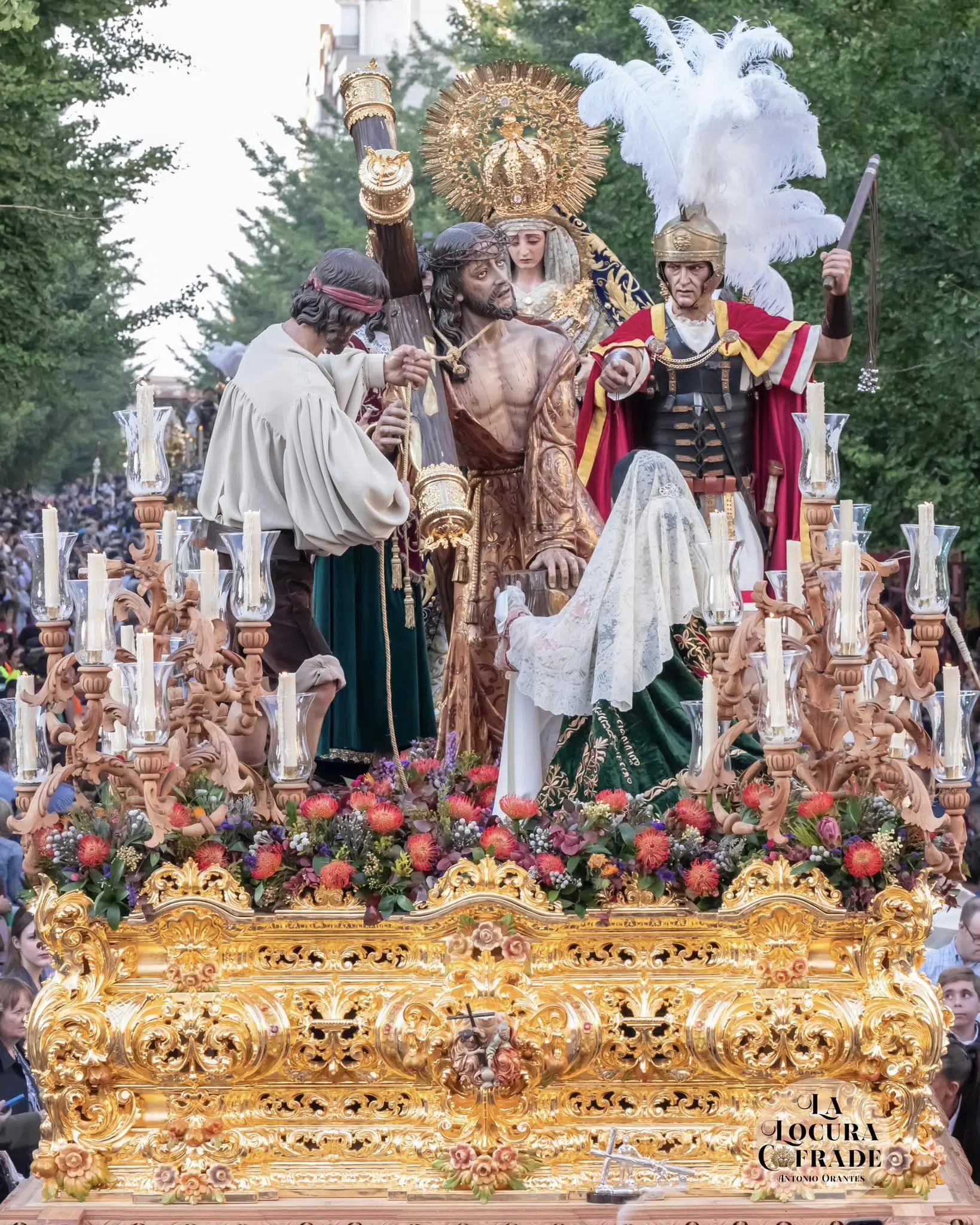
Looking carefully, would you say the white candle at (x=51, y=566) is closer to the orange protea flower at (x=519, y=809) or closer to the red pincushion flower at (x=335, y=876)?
the red pincushion flower at (x=335, y=876)

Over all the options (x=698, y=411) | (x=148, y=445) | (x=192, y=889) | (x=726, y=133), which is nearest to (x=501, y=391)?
(x=698, y=411)

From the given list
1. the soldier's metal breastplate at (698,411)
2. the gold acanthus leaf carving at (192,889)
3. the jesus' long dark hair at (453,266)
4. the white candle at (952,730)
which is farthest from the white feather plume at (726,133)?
the gold acanthus leaf carving at (192,889)

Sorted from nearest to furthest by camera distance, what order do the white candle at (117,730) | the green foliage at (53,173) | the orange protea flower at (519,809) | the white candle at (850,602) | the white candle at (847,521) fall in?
the white candle at (850,602) → the orange protea flower at (519,809) → the white candle at (847,521) → the white candle at (117,730) → the green foliage at (53,173)

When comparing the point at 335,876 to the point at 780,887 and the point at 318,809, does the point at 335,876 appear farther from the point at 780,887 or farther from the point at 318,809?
the point at 780,887

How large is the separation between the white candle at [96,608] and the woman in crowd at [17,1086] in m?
1.30

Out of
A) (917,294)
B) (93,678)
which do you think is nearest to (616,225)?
(917,294)

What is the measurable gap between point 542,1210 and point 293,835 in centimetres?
131

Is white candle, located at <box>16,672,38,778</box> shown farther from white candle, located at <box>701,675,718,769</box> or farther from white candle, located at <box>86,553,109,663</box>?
white candle, located at <box>701,675,718,769</box>

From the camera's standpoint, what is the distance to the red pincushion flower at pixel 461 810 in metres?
7.46

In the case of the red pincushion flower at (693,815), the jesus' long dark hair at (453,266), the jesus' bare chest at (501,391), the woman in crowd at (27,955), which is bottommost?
the woman in crowd at (27,955)

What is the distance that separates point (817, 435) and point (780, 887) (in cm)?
133

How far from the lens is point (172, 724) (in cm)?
741

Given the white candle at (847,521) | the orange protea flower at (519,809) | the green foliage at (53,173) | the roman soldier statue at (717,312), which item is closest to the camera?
the orange protea flower at (519,809)

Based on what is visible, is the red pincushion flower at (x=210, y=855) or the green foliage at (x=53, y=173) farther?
the green foliage at (x=53, y=173)
